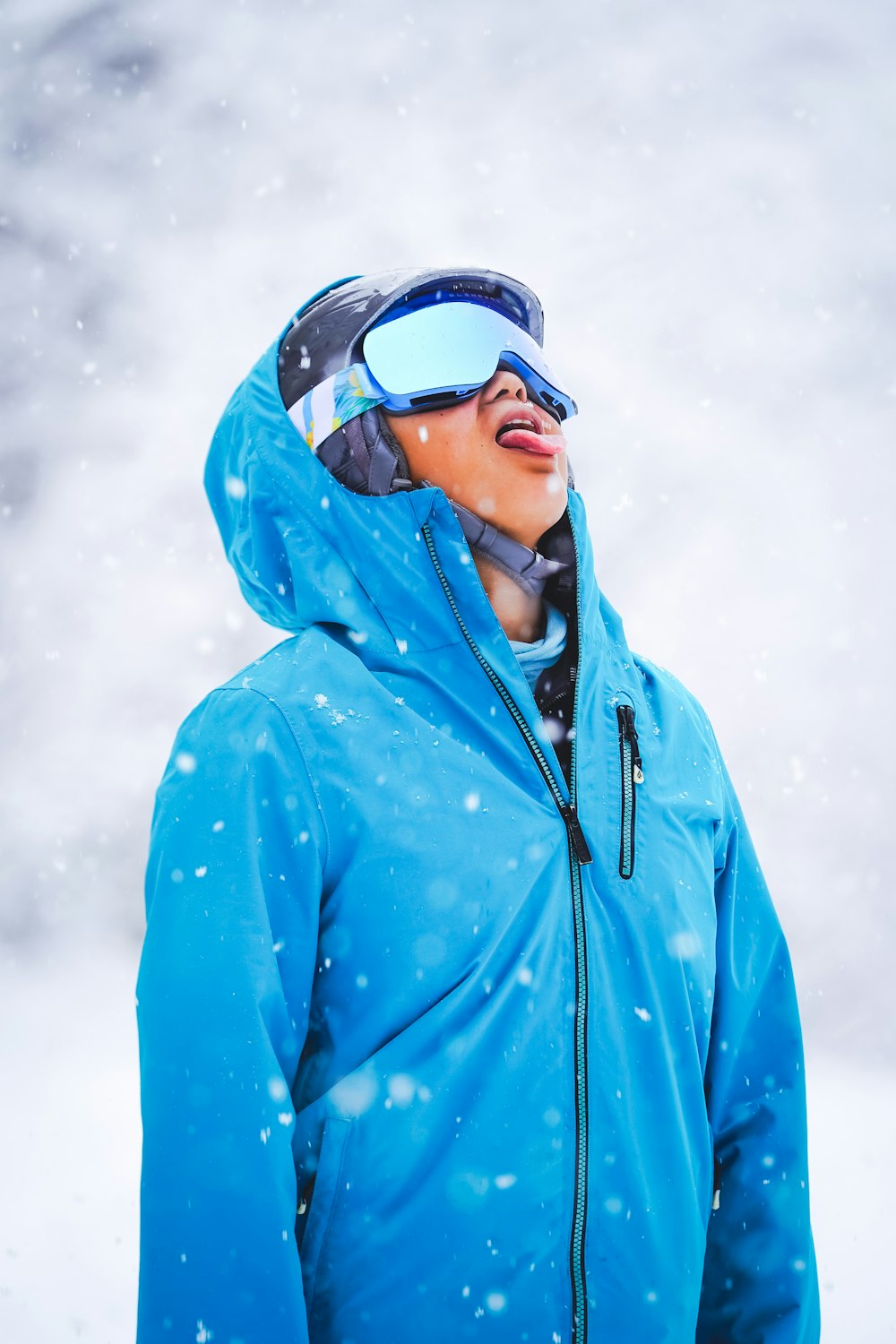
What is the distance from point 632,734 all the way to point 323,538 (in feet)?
2.00

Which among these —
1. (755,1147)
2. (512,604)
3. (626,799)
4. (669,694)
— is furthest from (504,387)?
(755,1147)

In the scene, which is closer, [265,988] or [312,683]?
[265,988]

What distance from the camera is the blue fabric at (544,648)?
5.05 feet

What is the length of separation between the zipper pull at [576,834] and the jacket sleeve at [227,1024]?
1.21ft

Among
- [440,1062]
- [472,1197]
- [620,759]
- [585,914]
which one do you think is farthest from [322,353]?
[472,1197]

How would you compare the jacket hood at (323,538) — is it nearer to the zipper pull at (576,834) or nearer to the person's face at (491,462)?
the person's face at (491,462)

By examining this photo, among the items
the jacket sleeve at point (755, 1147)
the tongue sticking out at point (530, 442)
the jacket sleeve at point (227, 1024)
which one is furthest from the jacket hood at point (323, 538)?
the jacket sleeve at point (755, 1147)

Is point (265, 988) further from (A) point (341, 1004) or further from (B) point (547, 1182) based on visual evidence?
(B) point (547, 1182)

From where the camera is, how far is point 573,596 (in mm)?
1640

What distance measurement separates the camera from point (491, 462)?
1576mm

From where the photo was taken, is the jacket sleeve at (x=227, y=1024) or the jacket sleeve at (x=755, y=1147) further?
the jacket sleeve at (x=755, y=1147)

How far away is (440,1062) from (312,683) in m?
0.55

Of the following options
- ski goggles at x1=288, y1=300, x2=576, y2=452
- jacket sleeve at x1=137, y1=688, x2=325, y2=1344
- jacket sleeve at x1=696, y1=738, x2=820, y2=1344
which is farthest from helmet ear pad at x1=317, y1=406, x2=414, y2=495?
jacket sleeve at x1=696, y1=738, x2=820, y2=1344

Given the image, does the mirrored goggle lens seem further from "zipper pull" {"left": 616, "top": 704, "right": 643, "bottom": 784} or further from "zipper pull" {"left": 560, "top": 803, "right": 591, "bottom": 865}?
"zipper pull" {"left": 560, "top": 803, "right": 591, "bottom": 865}
